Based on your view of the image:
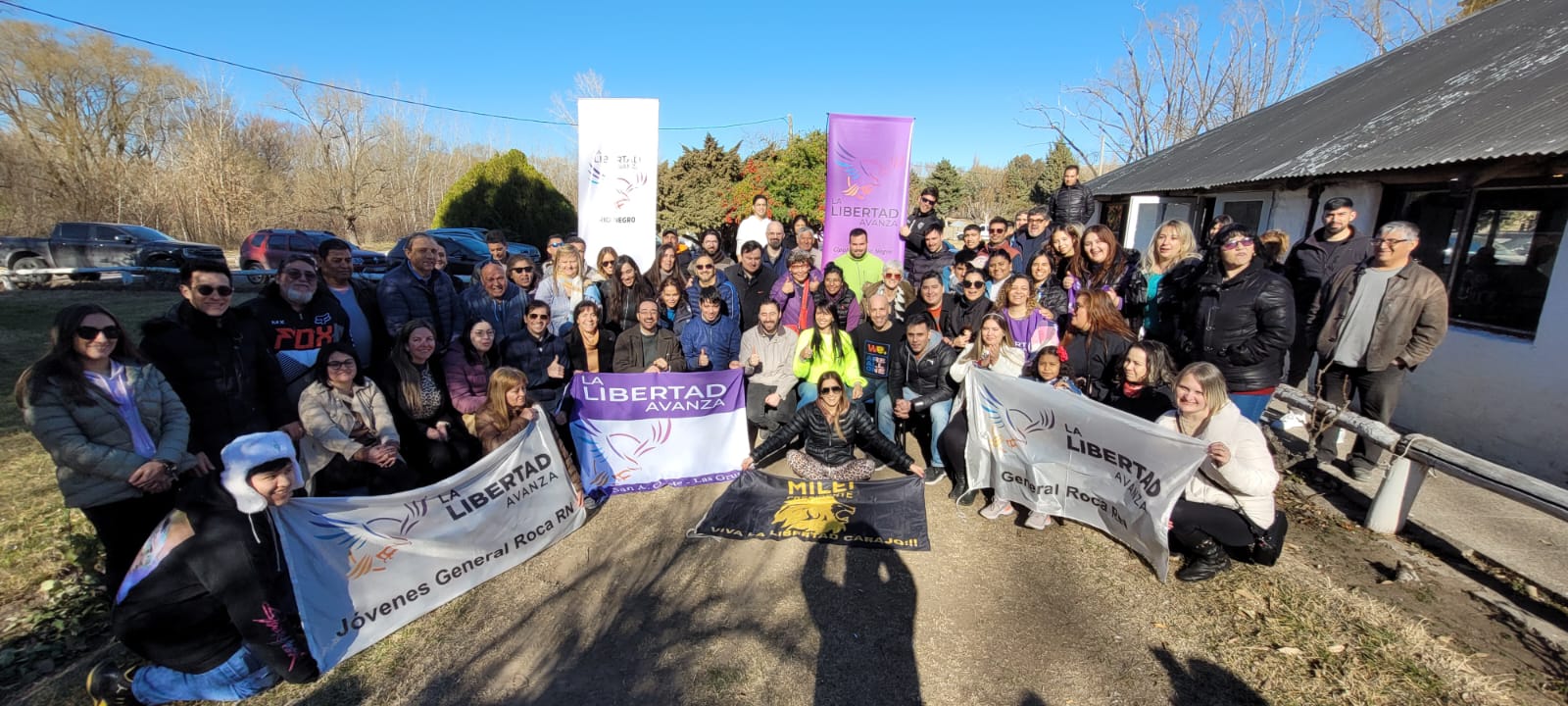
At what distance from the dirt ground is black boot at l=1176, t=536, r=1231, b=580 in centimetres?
8

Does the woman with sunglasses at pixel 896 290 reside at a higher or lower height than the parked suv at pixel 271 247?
higher

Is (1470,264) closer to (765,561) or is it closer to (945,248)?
(945,248)

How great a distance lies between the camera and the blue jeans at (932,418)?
5.20 metres

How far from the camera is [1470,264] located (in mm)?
6059

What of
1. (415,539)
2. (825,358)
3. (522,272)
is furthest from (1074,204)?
(415,539)

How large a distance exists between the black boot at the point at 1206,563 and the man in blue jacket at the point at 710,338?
3.60 meters

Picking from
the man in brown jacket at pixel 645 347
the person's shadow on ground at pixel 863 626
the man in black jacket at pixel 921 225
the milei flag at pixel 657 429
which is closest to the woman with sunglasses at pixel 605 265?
the man in brown jacket at pixel 645 347

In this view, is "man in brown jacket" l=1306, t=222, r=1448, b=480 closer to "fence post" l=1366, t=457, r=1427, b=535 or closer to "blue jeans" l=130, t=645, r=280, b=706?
"fence post" l=1366, t=457, r=1427, b=535

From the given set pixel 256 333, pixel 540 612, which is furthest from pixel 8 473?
pixel 540 612

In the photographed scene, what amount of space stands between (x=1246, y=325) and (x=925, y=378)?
2221 millimetres

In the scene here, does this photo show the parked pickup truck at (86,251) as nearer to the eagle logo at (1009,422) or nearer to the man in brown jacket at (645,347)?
the man in brown jacket at (645,347)

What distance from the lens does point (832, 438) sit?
504cm

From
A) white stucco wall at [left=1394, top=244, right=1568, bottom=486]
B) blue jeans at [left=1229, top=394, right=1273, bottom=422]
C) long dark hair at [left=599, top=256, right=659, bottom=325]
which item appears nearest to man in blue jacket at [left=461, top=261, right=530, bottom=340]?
long dark hair at [left=599, top=256, right=659, bottom=325]

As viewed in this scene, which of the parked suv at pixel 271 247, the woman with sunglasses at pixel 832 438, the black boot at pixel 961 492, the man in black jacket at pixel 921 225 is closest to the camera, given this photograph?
the black boot at pixel 961 492
